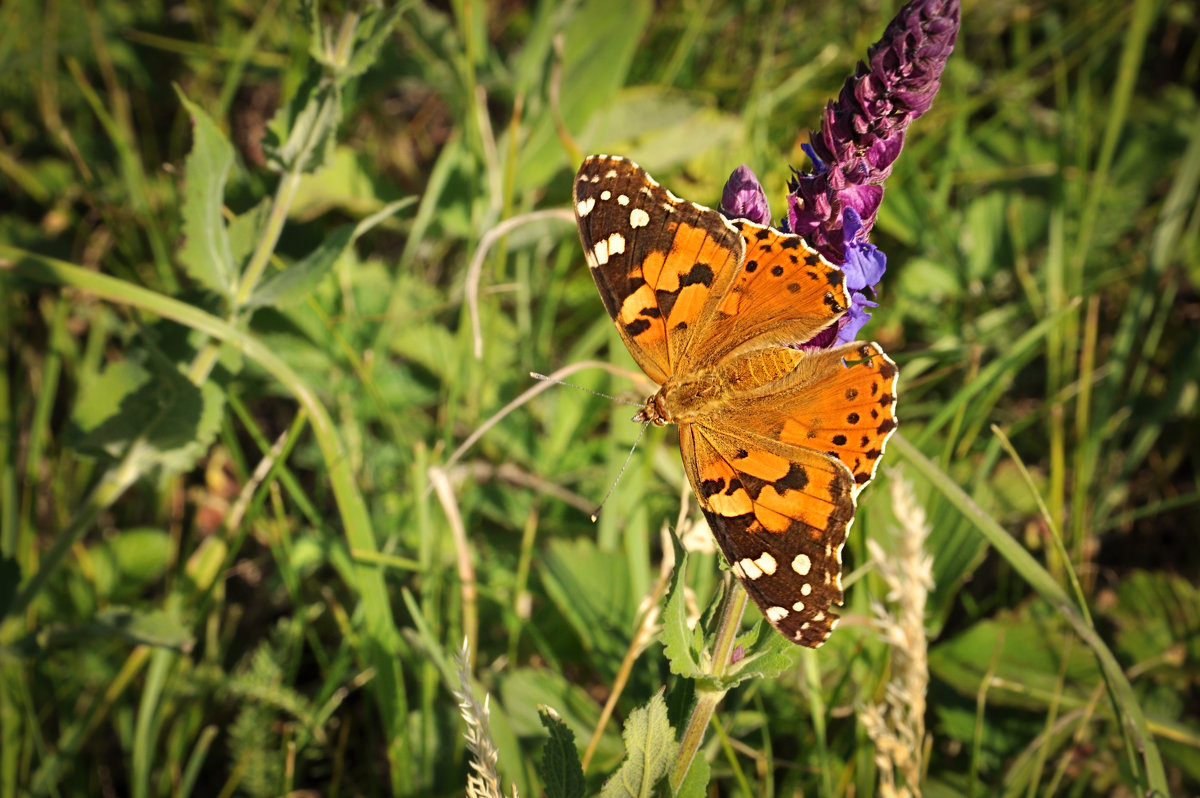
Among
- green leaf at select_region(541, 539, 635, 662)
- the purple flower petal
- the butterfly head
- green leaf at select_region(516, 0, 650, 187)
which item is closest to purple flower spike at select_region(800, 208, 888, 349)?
the purple flower petal

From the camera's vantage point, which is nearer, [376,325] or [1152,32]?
[376,325]

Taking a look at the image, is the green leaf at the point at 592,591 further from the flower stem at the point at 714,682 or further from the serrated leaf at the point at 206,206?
the serrated leaf at the point at 206,206

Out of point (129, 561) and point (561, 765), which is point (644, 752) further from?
point (129, 561)

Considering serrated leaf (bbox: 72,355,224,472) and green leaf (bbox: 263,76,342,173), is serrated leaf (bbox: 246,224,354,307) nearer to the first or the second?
green leaf (bbox: 263,76,342,173)

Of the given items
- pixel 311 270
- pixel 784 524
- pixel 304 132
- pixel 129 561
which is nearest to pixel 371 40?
pixel 304 132

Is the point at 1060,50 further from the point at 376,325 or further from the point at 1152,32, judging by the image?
the point at 376,325

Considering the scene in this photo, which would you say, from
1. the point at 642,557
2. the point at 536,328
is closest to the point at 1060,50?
the point at 536,328
